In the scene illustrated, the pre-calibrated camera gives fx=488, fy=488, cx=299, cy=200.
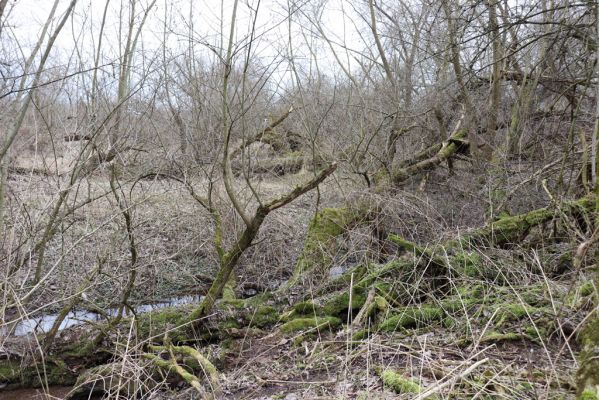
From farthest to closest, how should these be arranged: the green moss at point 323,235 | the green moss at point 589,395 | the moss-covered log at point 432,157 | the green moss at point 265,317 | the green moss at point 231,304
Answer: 1. the moss-covered log at point 432,157
2. the green moss at point 323,235
3. the green moss at point 231,304
4. the green moss at point 265,317
5. the green moss at point 589,395

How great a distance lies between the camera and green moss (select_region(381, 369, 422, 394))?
2577 millimetres

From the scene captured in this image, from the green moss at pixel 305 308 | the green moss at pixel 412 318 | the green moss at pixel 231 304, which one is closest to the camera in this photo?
the green moss at pixel 412 318

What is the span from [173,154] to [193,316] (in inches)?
99.9

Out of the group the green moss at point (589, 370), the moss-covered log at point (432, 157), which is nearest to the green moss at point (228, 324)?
the green moss at point (589, 370)

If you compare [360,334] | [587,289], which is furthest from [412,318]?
[587,289]

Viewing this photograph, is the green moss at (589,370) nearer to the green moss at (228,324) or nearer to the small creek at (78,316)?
the green moss at (228,324)

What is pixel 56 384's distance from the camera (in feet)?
14.5

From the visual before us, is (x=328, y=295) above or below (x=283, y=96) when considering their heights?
below

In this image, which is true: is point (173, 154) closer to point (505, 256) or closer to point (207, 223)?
point (207, 223)

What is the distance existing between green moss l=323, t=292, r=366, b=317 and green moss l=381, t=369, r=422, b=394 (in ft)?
5.55

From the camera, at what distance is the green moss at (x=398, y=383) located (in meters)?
2.58

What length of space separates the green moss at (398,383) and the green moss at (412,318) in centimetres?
95

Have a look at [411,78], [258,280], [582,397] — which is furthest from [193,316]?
[411,78]

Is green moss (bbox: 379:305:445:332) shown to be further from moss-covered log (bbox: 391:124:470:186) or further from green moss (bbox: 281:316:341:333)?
moss-covered log (bbox: 391:124:470:186)
